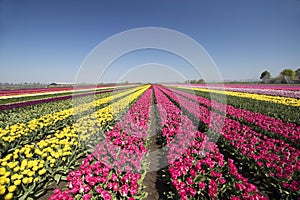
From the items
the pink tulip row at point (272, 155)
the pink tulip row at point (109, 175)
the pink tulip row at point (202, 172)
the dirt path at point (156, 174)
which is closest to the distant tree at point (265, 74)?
the pink tulip row at point (272, 155)

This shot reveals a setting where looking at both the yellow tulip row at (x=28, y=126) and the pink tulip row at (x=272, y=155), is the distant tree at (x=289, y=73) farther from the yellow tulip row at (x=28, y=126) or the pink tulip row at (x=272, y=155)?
the yellow tulip row at (x=28, y=126)

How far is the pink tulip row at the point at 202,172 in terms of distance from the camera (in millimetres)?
2438

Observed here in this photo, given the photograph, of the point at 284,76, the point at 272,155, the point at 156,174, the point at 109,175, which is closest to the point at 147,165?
the point at 156,174

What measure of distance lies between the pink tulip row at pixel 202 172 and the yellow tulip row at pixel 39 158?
2.66 metres

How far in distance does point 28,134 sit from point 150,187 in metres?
4.81

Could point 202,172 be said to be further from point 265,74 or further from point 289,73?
point 265,74

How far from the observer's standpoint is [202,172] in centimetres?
312

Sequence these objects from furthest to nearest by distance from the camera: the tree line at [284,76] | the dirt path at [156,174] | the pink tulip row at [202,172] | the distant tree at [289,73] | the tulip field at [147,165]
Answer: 1. the distant tree at [289,73]
2. the tree line at [284,76]
3. the dirt path at [156,174]
4. the tulip field at [147,165]
5. the pink tulip row at [202,172]

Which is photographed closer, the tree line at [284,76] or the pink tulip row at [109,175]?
the pink tulip row at [109,175]

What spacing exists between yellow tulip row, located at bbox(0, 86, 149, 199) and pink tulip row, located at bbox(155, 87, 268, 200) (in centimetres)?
266

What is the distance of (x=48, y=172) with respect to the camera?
11.3 ft

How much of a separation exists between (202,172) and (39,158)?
384 cm

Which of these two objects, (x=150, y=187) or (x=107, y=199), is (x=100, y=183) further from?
(x=150, y=187)

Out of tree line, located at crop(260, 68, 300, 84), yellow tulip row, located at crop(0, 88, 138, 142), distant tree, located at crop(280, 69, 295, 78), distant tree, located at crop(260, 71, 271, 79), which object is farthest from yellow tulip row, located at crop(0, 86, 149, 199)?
distant tree, located at crop(260, 71, 271, 79)
